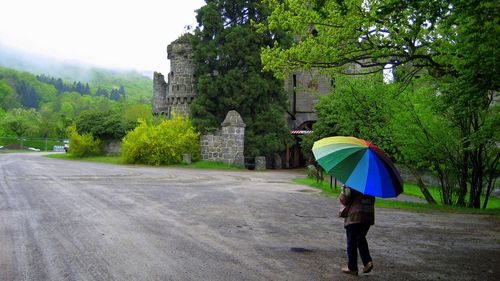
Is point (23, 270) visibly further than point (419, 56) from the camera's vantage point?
No

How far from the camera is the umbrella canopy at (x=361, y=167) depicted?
17.3 feet

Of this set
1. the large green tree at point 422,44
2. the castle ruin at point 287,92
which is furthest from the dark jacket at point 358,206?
the castle ruin at point 287,92

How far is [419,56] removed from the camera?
9.57m

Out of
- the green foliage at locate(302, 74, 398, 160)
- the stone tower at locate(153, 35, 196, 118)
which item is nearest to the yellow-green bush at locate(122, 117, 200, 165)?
the stone tower at locate(153, 35, 196, 118)

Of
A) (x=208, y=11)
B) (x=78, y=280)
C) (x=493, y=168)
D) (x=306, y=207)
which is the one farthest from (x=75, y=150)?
(x=78, y=280)

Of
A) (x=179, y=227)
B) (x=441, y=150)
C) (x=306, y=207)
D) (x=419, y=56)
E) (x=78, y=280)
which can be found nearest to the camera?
(x=78, y=280)

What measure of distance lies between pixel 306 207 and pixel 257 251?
5.61 m

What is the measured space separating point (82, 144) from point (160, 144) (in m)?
9.57

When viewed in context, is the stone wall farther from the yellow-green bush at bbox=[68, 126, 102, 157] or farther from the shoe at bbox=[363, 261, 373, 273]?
the shoe at bbox=[363, 261, 373, 273]

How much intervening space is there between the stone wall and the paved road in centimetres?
1746

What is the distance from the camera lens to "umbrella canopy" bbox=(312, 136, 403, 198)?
5.27 meters

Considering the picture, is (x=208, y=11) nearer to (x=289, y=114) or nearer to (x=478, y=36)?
(x=289, y=114)

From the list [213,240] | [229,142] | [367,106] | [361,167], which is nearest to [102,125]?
[229,142]

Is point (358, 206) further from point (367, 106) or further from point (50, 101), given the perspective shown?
point (50, 101)
